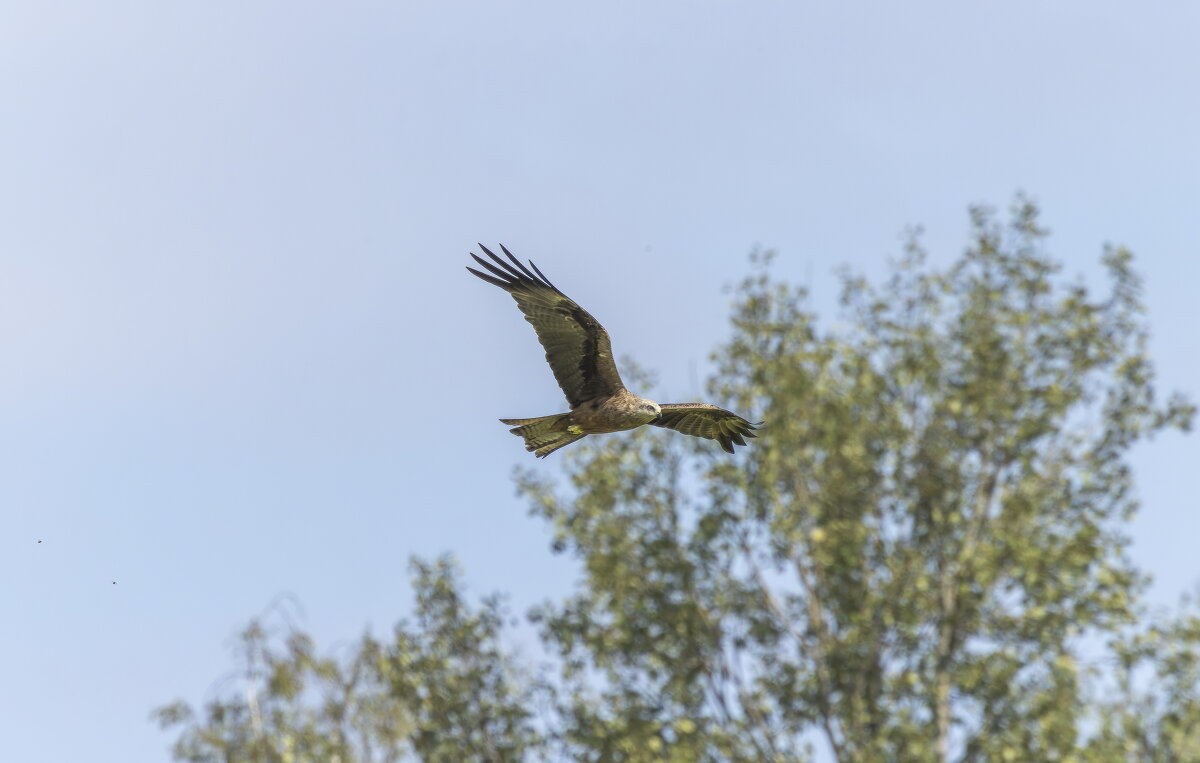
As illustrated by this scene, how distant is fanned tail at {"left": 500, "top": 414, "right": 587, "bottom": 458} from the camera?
11867 mm

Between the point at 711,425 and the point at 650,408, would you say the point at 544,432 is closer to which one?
the point at 650,408

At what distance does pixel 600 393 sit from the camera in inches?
472

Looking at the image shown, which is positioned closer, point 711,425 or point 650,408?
point 650,408

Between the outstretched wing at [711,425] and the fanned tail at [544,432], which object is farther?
the outstretched wing at [711,425]

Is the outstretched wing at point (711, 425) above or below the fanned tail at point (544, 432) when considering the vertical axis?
above

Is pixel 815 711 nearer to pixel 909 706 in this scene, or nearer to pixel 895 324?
pixel 909 706

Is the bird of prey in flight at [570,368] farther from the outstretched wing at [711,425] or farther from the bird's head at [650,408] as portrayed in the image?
the outstretched wing at [711,425]

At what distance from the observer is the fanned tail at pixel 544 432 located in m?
11.9

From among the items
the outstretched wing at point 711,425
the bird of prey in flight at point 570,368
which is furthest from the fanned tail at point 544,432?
the outstretched wing at point 711,425

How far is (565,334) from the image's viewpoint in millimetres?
12086

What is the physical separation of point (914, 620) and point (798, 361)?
3.83m

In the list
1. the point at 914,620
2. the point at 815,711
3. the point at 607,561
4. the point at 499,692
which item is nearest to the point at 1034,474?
the point at 914,620

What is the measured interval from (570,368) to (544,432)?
553 millimetres

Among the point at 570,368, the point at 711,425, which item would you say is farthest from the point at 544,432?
the point at 711,425
